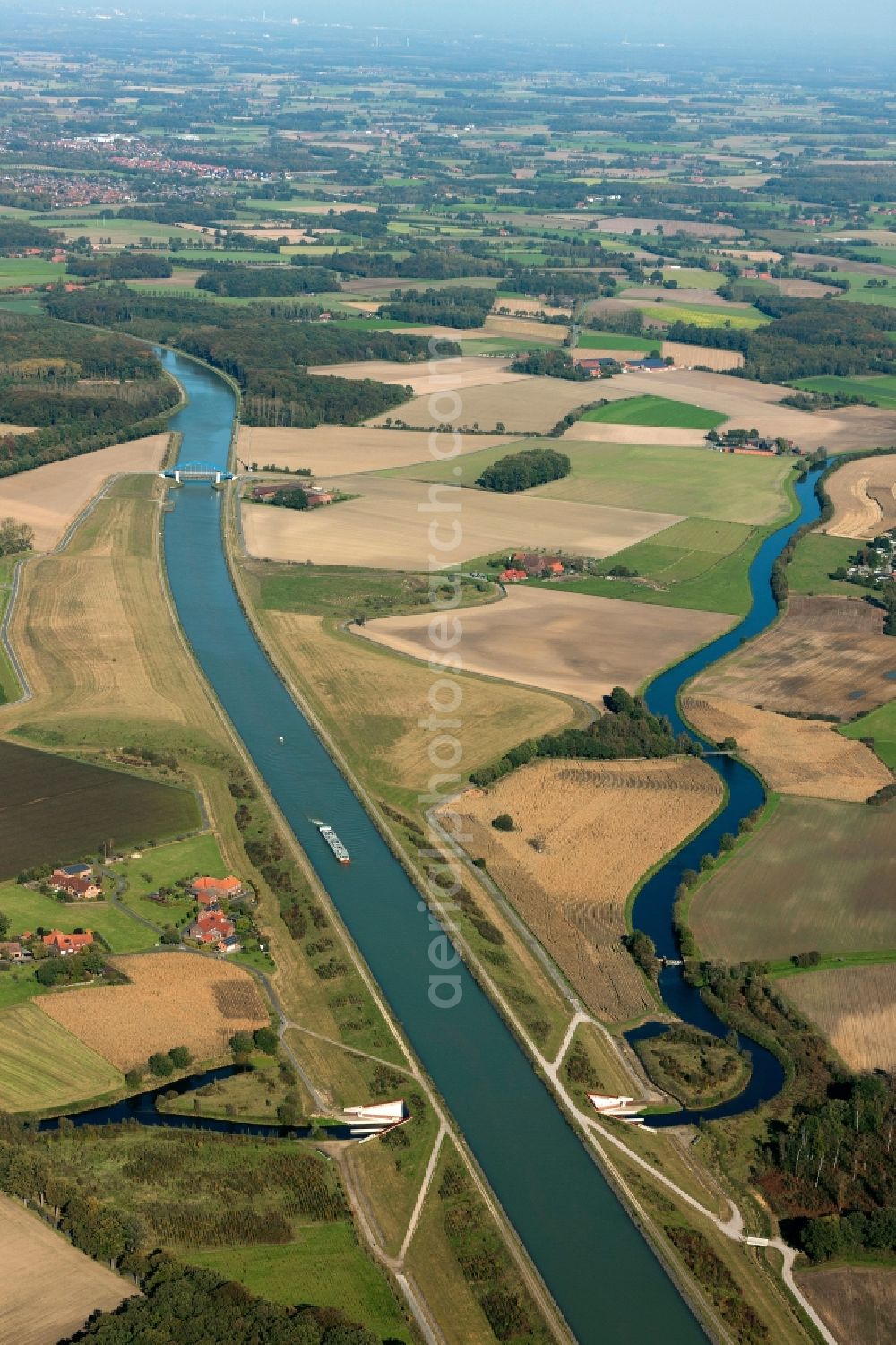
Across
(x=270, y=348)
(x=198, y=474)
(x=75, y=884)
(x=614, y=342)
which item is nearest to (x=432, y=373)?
(x=270, y=348)

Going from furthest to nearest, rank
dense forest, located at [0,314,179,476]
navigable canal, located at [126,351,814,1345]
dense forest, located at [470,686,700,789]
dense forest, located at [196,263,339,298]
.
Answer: dense forest, located at [196,263,339,298] → dense forest, located at [0,314,179,476] → dense forest, located at [470,686,700,789] → navigable canal, located at [126,351,814,1345]

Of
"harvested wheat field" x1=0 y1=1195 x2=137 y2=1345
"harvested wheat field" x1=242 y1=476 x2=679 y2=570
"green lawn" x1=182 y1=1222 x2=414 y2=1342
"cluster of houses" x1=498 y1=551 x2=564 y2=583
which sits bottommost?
"harvested wheat field" x1=242 y1=476 x2=679 y2=570

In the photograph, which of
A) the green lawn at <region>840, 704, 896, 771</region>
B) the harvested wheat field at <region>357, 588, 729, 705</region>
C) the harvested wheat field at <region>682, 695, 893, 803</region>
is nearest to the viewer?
the harvested wheat field at <region>682, 695, 893, 803</region>

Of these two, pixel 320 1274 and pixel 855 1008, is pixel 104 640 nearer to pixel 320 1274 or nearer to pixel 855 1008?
pixel 855 1008

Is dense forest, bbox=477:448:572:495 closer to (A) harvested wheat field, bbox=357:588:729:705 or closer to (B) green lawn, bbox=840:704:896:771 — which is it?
(A) harvested wheat field, bbox=357:588:729:705

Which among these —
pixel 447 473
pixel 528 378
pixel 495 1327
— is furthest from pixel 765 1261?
pixel 528 378

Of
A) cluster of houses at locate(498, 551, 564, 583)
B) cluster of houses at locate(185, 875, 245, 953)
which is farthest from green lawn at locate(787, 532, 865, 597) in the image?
cluster of houses at locate(185, 875, 245, 953)
